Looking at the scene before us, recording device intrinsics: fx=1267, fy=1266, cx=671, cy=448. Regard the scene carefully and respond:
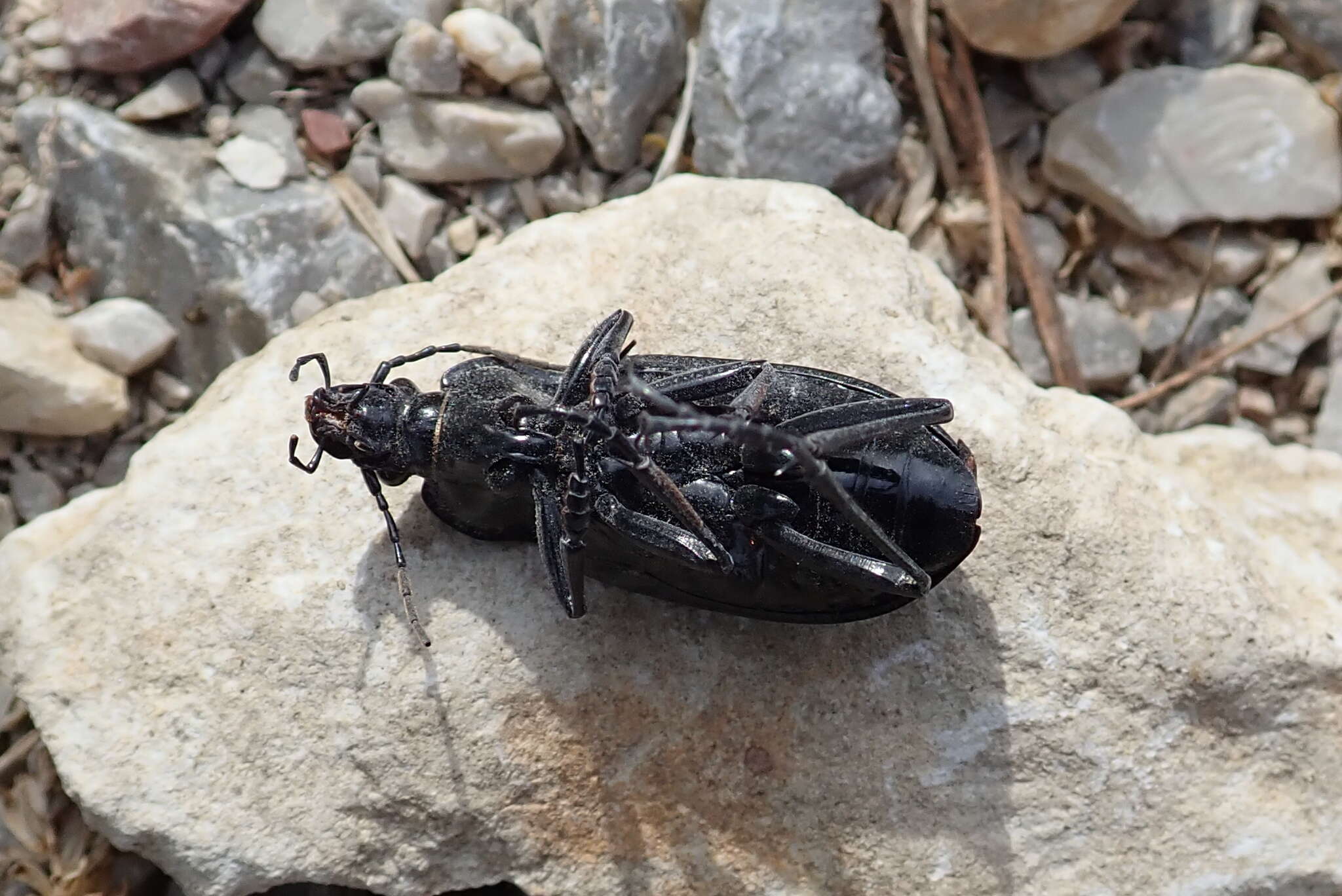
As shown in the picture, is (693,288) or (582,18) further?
(582,18)

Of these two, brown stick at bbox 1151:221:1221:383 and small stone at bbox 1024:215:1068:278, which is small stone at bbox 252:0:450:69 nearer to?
small stone at bbox 1024:215:1068:278

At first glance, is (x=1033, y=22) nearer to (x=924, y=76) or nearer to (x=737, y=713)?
(x=924, y=76)

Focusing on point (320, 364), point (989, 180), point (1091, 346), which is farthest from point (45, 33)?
point (1091, 346)

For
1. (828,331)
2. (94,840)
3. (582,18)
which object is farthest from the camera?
(582,18)

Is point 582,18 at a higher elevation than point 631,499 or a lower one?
higher

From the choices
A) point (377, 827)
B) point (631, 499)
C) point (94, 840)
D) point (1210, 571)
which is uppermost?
point (631, 499)

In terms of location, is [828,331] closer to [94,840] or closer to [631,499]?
[631,499]

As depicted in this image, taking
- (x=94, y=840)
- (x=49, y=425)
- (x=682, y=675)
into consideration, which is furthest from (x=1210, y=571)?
(x=49, y=425)
